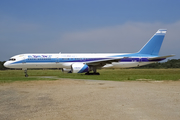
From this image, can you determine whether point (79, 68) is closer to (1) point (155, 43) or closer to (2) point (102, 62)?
(2) point (102, 62)

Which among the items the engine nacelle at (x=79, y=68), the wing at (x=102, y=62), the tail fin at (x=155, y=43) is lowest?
the engine nacelle at (x=79, y=68)

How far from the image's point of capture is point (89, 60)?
28.1 meters

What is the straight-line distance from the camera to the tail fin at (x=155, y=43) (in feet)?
100

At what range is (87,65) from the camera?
26.7 metres

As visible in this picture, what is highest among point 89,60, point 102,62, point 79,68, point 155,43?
point 155,43

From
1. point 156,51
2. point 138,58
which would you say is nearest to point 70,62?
point 138,58

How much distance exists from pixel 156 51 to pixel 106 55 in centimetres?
784

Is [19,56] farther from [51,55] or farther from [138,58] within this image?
[138,58]

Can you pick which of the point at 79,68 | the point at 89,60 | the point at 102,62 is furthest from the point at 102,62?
the point at 79,68

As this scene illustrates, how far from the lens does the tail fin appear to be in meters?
30.5

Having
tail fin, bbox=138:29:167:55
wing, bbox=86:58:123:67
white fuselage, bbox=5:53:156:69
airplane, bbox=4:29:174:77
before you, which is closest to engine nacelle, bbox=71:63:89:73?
airplane, bbox=4:29:174:77

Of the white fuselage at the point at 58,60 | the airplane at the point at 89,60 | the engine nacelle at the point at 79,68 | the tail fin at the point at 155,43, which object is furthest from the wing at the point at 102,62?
the tail fin at the point at 155,43

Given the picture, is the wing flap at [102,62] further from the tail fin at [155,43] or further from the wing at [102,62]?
the tail fin at [155,43]

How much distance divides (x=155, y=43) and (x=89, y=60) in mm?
10538
